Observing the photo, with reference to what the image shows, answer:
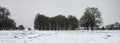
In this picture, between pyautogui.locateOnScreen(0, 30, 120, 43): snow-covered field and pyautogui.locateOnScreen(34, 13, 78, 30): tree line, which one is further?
pyautogui.locateOnScreen(34, 13, 78, 30): tree line

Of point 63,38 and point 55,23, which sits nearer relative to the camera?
point 63,38

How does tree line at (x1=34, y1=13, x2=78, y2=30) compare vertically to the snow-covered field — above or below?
above

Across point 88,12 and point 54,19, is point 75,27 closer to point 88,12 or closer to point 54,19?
point 54,19

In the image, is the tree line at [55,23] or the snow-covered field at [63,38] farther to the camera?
the tree line at [55,23]

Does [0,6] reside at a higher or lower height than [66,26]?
higher

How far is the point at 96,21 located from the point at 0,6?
121 feet

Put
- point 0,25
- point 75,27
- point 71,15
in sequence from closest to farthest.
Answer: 1. point 0,25
2. point 75,27
3. point 71,15

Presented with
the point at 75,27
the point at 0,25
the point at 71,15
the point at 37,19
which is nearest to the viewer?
the point at 0,25

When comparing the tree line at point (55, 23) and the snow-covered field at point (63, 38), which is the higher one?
the tree line at point (55, 23)

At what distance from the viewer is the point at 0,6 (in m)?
71.8

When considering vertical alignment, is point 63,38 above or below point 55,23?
below

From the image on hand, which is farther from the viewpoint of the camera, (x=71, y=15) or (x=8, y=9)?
(x=71, y=15)

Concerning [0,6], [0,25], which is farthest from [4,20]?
[0,6]

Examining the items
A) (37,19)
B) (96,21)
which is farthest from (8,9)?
(96,21)
